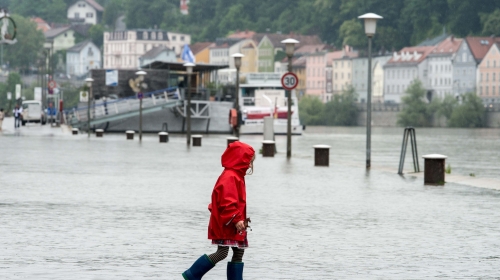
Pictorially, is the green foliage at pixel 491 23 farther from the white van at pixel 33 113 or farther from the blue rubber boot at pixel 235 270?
the blue rubber boot at pixel 235 270

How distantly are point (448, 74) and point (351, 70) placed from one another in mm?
23508

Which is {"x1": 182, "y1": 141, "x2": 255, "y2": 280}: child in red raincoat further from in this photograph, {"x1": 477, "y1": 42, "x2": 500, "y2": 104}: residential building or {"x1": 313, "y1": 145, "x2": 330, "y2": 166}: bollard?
{"x1": 477, "y1": 42, "x2": 500, "y2": 104}: residential building

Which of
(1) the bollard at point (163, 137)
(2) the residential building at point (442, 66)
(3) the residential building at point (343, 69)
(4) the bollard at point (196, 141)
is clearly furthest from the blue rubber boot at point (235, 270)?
(3) the residential building at point (343, 69)

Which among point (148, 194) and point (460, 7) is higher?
point (460, 7)

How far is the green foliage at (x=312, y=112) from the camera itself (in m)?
154

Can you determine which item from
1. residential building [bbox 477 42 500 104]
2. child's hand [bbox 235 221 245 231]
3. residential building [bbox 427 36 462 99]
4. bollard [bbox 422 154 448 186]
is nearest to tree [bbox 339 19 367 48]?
residential building [bbox 427 36 462 99]

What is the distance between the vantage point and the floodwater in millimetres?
10688

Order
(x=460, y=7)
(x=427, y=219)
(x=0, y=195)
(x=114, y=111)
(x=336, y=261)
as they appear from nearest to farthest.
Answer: (x=336, y=261) < (x=427, y=219) < (x=0, y=195) < (x=114, y=111) < (x=460, y=7)

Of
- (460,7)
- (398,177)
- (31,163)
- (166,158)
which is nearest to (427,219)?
(398,177)

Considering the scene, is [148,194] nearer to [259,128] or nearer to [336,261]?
[336,261]

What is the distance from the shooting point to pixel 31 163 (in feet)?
92.6

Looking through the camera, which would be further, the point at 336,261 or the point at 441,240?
the point at 441,240

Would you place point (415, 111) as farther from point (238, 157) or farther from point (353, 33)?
point (238, 157)

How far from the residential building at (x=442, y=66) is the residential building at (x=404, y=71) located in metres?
0.81
